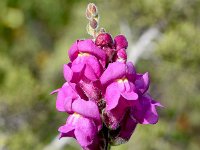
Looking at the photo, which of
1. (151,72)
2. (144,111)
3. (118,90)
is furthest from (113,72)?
(151,72)

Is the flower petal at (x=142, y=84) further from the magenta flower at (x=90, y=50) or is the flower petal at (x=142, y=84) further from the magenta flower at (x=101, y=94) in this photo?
the magenta flower at (x=90, y=50)

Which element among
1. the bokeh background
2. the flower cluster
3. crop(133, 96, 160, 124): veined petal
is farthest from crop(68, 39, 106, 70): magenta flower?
the bokeh background

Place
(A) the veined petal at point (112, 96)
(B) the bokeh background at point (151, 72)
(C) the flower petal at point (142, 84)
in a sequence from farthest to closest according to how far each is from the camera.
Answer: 1. (B) the bokeh background at point (151, 72)
2. (C) the flower petal at point (142, 84)
3. (A) the veined petal at point (112, 96)

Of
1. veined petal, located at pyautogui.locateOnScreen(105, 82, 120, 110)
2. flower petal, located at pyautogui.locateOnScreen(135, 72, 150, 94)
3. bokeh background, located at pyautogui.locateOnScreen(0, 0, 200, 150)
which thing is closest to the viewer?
veined petal, located at pyautogui.locateOnScreen(105, 82, 120, 110)

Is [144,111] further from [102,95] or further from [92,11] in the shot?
[92,11]

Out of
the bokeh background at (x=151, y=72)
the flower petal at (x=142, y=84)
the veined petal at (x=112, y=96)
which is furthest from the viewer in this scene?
the bokeh background at (x=151, y=72)

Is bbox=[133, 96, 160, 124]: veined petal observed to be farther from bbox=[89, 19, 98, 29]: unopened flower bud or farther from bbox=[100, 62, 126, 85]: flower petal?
bbox=[89, 19, 98, 29]: unopened flower bud

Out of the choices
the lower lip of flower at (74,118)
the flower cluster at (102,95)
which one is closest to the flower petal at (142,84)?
the flower cluster at (102,95)

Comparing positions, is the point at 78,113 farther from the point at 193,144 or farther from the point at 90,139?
the point at 193,144
